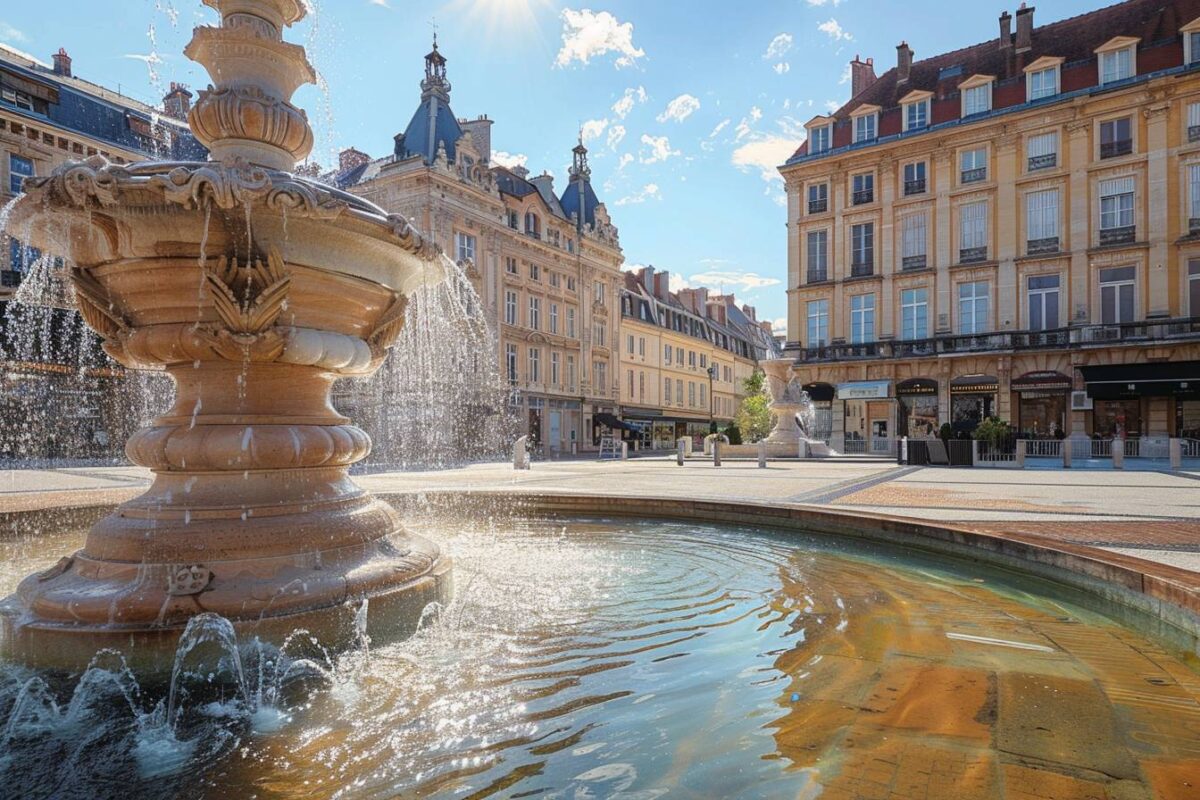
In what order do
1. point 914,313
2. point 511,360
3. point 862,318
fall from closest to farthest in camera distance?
point 914,313 < point 862,318 < point 511,360

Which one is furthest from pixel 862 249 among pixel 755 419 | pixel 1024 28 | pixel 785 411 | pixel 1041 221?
pixel 785 411

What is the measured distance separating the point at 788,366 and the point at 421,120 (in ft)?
75.5

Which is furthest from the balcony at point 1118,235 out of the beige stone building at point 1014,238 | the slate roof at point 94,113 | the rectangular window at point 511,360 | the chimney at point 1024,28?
the slate roof at point 94,113

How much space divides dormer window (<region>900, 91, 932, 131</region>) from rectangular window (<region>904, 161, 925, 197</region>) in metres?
1.87

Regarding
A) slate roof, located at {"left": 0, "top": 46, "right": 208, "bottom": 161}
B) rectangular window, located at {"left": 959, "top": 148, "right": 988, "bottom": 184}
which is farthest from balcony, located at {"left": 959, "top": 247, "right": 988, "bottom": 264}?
slate roof, located at {"left": 0, "top": 46, "right": 208, "bottom": 161}

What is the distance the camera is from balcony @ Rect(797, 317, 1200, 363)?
96.5 feet

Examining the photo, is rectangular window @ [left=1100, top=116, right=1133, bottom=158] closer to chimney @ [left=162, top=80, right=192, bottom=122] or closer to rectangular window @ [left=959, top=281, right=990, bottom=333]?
rectangular window @ [left=959, top=281, right=990, bottom=333]

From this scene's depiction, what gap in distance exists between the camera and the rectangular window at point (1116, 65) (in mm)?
31125

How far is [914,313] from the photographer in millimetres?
35969

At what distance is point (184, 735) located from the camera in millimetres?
2502

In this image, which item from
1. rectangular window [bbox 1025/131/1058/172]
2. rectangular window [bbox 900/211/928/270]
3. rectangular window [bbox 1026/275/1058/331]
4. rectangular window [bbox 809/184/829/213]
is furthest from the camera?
rectangular window [bbox 809/184/829/213]

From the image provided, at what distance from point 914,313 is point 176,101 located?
3896cm

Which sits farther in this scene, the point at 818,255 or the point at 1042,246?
the point at 818,255

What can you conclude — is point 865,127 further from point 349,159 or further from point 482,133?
point 349,159
